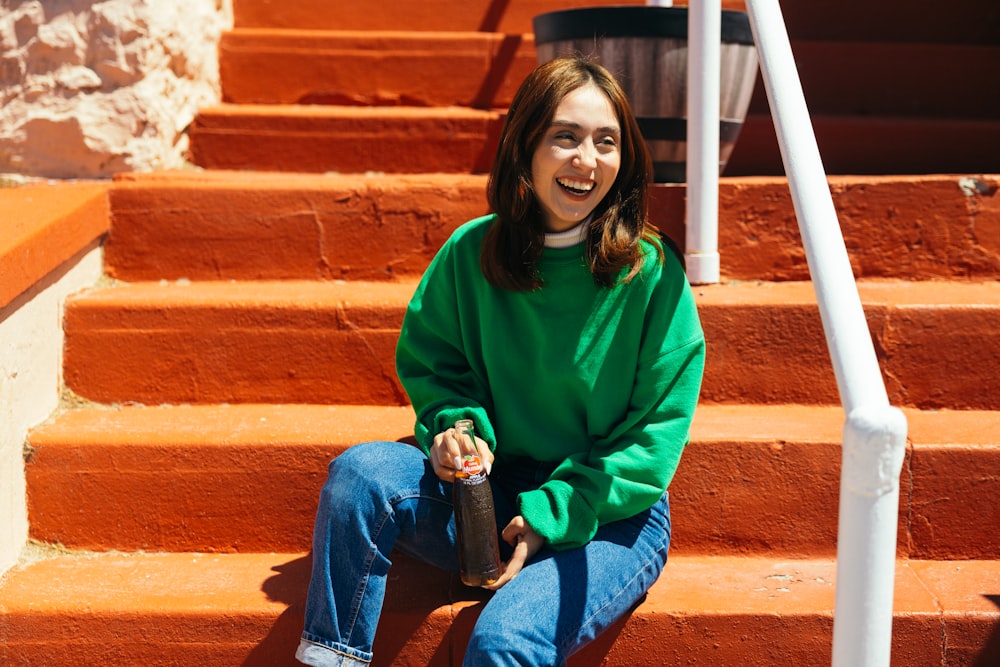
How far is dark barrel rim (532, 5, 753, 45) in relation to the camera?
2986 mm

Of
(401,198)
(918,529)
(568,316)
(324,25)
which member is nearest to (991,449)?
(918,529)

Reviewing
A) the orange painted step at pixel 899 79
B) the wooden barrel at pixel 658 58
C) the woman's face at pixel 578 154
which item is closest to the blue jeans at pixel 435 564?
the woman's face at pixel 578 154

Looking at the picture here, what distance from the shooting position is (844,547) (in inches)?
58.3

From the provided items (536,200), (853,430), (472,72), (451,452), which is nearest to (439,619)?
Answer: (451,452)

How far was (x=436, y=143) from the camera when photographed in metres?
3.60

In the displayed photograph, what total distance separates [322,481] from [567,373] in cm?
71

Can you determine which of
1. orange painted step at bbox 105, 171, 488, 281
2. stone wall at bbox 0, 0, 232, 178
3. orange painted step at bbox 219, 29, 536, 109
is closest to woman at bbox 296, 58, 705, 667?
orange painted step at bbox 105, 171, 488, 281

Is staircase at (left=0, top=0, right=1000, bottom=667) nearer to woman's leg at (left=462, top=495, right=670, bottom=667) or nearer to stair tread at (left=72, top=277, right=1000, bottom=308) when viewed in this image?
stair tread at (left=72, top=277, right=1000, bottom=308)

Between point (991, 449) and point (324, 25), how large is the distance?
285 centimetres

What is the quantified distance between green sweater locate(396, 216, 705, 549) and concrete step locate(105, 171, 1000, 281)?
0.77 meters

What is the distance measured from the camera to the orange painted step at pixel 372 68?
12.6 feet

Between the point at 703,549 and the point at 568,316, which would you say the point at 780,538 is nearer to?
the point at 703,549

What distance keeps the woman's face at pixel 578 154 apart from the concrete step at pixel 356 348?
67cm

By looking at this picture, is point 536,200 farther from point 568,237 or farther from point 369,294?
point 369,294
